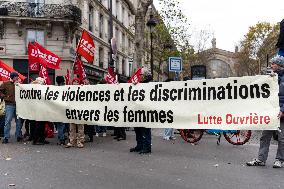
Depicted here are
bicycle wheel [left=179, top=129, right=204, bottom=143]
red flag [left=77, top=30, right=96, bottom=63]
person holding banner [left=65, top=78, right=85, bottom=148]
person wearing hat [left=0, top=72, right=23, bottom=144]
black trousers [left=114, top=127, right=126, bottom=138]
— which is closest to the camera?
person holding banner [left=65, top=78, right=85, bottom=148]

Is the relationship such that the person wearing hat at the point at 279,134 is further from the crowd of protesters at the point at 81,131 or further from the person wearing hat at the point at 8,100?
the person wearing hat at the point at 8,100

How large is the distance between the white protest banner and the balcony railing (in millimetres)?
20425

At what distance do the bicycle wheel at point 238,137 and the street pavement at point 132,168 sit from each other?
239 mm

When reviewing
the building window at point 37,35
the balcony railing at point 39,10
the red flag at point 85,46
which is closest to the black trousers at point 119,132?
the red flag at point 85,46

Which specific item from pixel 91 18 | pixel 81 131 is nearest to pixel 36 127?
pixel 81 131

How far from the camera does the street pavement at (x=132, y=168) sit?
19.5ft

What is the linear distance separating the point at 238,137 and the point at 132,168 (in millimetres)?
4180

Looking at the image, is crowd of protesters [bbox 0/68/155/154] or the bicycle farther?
the bicycle

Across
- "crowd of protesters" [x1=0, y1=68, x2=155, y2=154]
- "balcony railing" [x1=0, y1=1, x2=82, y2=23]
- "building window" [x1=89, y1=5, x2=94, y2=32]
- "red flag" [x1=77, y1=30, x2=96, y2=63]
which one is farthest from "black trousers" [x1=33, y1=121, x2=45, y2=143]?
"building window" [x1=89, y1=5, x2=94, y2=32]

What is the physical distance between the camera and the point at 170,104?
7973mm

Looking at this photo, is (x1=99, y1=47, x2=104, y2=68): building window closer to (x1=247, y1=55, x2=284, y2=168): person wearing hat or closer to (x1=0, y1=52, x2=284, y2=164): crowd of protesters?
(x1=0, y1=52, x2=284, y2=164): crowd of protesters

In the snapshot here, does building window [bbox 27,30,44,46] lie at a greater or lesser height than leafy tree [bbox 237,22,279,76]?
lesser

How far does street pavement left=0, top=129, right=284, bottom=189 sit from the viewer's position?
5945mm

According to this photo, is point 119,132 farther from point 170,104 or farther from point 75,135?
point 170,104
